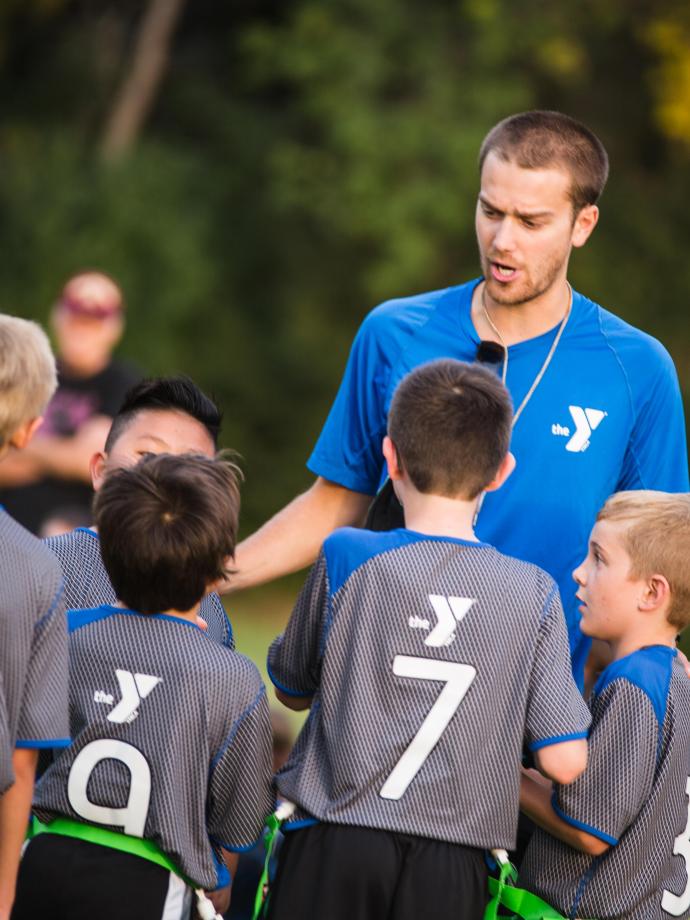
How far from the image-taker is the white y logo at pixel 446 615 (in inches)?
130

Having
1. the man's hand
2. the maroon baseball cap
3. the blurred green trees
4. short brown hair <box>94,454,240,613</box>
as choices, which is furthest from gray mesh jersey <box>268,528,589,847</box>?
the blurred green trees

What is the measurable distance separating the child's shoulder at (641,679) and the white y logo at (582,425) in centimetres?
64

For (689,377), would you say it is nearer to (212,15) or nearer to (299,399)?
(299,399)

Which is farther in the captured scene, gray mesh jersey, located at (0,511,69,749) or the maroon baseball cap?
the maroon baseball cap

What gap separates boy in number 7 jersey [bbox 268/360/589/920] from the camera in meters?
3.29

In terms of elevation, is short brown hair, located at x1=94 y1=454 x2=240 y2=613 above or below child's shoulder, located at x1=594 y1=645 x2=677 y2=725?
above

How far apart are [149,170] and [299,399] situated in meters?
3.65

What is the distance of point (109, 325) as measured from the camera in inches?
317

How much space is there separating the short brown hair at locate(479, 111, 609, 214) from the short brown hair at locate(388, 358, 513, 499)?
2.97 ft

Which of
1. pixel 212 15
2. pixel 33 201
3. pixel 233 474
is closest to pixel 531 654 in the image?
pixel 233 474

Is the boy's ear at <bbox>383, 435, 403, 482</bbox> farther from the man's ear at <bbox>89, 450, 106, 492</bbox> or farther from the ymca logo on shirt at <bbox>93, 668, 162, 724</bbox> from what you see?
the man's ear at <bbox>89, 450, 106, 492</bbox>

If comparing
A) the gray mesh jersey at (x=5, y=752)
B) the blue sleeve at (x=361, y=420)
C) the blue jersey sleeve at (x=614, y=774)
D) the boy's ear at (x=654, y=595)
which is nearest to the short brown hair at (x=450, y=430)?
the boy's ear at (x=654, y=595)

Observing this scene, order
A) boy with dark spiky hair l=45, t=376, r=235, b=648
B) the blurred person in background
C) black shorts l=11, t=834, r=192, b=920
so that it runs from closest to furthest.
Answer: black shorts l=11, t=834, r=192, b=920 < boy with dark spiky hair l=45, t=376, r=235, b=648 < the blurred person in background

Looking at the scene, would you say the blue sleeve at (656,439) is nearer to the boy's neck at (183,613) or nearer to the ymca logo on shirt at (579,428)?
the ymca logo on shirt at (579,428)
